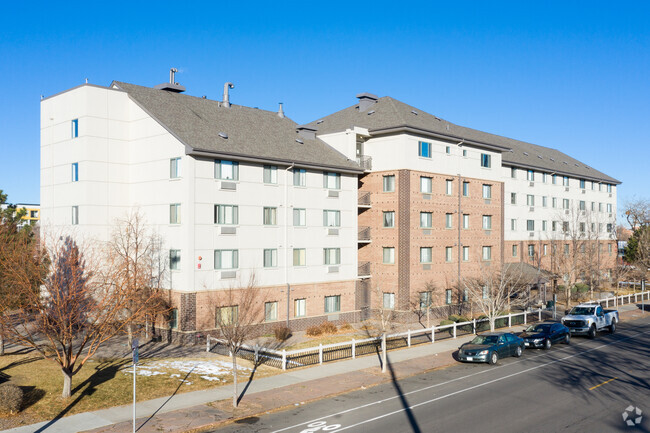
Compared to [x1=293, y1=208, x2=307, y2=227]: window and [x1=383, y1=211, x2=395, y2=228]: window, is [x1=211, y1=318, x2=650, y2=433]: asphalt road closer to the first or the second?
[x1=293, y1=208, x2=307, y2=227]: window

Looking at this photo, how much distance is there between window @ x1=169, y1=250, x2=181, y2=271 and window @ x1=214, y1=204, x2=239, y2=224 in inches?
118

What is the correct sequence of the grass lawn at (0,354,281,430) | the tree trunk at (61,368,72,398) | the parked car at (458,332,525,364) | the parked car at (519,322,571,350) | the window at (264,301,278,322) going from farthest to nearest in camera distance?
the window at (264,301,278,322) → the parked car at (519,322,571,350) → the parked car at (458,332,525,364) → the tree trunk at (61,368,72,398) → the grass lawn at (0,354,281,430)

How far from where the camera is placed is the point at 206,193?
106ft

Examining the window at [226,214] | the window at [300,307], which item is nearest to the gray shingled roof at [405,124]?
the window at [226,214]

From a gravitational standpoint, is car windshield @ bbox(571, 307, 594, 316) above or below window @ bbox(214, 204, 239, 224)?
below

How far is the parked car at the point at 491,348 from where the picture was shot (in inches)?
1053

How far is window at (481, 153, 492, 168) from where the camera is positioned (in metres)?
48.2

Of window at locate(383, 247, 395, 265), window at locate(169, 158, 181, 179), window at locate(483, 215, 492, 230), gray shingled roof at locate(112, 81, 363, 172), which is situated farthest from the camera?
window at locate(483, 215, 492, 230)

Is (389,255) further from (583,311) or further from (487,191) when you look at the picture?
(583,311)

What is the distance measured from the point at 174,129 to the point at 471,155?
2620 centimetres

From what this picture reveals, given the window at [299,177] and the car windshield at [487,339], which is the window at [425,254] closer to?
the window at [299,177]

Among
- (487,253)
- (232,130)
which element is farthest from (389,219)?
(232,130)

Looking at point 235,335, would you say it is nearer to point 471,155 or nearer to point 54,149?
point 54,149

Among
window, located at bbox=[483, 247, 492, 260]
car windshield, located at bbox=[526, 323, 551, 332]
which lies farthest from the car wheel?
window, located at bbox=[483, 247, 492, 260]
